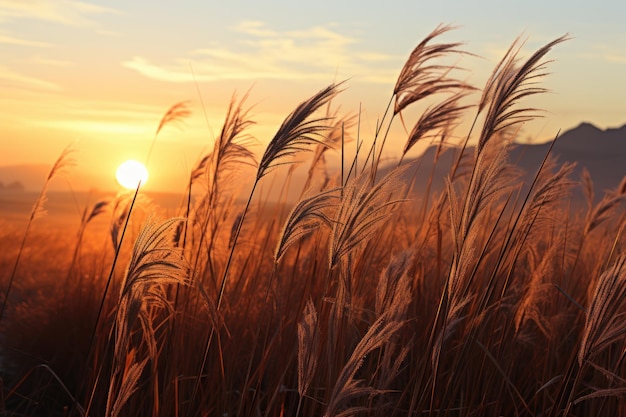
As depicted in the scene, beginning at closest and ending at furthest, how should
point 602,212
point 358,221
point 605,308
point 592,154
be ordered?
point 605,308 → point 358,221 → point 602,212 → point 592,154

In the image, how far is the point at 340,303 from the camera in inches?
85.7

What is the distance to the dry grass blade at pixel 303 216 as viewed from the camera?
1979 mm

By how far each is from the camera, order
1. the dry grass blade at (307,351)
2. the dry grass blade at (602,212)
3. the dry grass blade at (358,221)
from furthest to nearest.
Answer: the dry grass blade at (602,212)
the dry grass blade at (358,221)
the dry grass blade at (307,351)

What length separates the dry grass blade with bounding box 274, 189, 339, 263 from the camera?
1979mm

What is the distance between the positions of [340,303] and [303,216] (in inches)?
13.0

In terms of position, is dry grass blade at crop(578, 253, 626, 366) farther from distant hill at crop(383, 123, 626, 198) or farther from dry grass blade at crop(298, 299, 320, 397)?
distant hill at crop(383, 123, 626, 198)

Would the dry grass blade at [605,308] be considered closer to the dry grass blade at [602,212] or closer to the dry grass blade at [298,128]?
the dry grass blade at [298,128]

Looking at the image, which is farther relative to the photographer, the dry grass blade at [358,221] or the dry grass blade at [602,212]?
the dry grass blade at [602,212]

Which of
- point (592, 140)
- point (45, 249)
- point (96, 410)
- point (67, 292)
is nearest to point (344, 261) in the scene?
point (96, 410)

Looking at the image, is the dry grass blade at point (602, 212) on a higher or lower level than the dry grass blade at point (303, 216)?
lower

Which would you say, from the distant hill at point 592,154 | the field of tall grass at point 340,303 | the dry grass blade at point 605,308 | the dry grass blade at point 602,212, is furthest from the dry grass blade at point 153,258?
the distant hill at point 592,154

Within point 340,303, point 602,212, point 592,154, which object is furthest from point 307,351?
point 592,154

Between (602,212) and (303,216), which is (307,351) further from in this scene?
(602,212)

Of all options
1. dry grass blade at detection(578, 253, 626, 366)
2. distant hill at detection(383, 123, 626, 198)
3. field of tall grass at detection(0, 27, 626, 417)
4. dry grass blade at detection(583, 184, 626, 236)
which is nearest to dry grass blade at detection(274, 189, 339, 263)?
field of tall grass at detection(0, 27, 626, 417)
